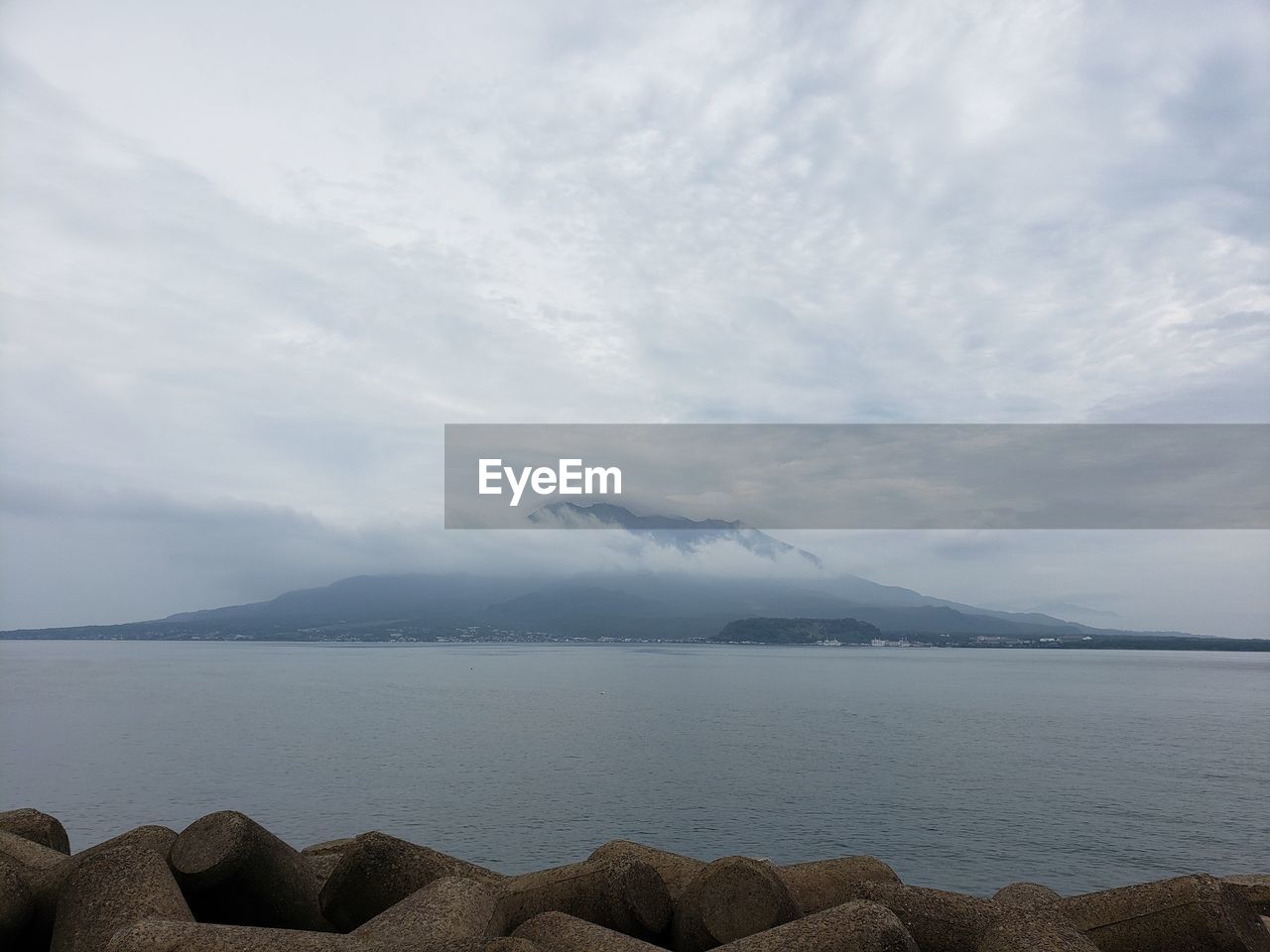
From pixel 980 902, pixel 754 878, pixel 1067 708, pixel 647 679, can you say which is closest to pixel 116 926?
pixel 754 878

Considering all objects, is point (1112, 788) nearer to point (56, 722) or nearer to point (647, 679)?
point (56, 722)

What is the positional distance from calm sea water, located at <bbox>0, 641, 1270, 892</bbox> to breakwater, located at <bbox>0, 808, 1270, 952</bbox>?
16419mm

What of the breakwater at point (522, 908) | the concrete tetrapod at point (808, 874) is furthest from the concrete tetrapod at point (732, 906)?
the concrete tetrapod at point (808, 874)

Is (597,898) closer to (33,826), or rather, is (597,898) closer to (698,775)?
(33,826)

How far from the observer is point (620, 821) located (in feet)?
102

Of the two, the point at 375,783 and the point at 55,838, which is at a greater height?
the point at 55,838

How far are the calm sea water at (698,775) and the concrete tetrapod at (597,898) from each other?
1708 centimetres

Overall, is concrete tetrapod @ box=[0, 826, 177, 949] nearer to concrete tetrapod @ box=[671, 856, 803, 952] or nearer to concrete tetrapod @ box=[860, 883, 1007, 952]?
concrete tetrapod @ box=[671, 856, 803, 952]

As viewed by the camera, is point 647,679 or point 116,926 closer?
point 116,926

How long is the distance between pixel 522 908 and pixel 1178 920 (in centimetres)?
583

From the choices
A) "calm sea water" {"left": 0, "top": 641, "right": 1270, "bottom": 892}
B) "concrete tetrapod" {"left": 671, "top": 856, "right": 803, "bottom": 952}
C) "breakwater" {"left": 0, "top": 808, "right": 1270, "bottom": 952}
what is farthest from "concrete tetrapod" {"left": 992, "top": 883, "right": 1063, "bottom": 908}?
"calm sea water" {"left": 0, "top": 641, "right": 1270, "bottom": 892}

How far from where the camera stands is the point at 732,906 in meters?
8.60

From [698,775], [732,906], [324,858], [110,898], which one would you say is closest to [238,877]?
[110,898]

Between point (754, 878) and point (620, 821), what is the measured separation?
2389cm
